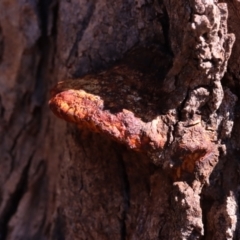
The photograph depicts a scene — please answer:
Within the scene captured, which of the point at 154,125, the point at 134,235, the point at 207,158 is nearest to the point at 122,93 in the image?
the point at 154,125

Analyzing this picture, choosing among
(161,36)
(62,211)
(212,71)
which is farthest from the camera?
(62,211)

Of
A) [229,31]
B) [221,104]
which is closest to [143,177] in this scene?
[221,104]

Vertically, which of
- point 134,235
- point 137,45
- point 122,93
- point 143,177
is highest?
point 137,45

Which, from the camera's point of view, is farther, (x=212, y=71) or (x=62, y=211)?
(x=62, y=211)

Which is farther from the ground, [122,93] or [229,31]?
[229,31]

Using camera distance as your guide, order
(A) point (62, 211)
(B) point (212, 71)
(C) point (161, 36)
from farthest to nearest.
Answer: (A) point (62, 211), (C) point (161, 36), (B) point (212, 71)

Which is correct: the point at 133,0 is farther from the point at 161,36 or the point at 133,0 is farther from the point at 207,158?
the point at 207,158
